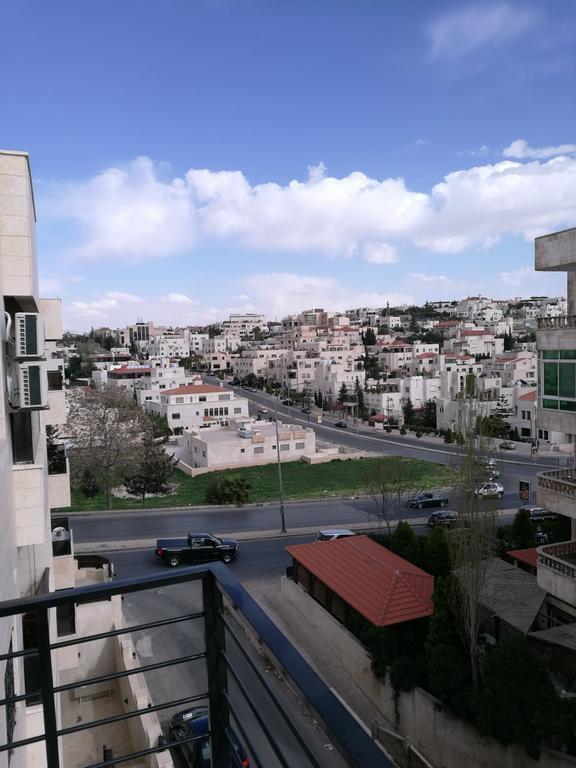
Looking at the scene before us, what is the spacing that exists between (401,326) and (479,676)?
12711cm

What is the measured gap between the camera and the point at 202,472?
3712cm

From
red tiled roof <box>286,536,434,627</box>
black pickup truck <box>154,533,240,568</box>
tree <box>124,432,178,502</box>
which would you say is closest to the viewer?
red tiled roof <box>286,536,434,627</box>

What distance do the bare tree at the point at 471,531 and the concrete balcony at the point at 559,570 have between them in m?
0.97

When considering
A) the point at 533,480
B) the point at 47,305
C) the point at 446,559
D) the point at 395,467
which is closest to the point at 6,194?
the point at 47,305

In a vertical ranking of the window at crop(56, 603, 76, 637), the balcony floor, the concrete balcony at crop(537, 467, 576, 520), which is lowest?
the balcony floor

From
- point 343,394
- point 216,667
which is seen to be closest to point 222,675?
point 216,667

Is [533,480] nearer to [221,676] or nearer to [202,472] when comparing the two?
[202,472]

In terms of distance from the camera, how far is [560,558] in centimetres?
1031

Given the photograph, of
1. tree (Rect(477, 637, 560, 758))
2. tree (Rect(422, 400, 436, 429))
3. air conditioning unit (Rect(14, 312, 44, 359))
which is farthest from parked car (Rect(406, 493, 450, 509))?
tree (Rect(422, 400, 436, 429))

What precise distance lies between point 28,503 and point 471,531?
7889mm

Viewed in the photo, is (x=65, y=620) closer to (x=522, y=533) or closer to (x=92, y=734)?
(x=92, y=734)

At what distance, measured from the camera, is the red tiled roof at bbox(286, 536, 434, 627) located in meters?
11.9

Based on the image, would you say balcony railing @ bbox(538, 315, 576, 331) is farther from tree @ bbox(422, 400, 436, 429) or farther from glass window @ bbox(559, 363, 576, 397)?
tree @ bbox(422, 400, 436, 429)

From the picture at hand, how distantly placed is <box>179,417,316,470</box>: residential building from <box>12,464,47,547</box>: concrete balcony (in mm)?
31401
